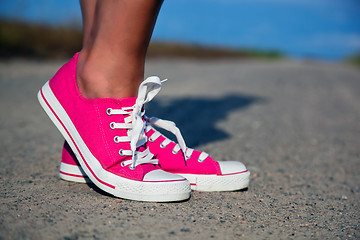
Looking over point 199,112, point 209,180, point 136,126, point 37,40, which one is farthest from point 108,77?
point 37,40

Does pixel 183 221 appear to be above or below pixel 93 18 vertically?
below

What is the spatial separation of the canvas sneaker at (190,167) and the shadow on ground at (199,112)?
35.1 inches

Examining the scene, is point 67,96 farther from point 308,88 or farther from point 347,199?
point 308,88

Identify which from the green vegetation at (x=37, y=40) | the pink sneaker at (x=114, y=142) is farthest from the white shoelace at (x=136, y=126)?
the green vegetation at (x=37, y=40)

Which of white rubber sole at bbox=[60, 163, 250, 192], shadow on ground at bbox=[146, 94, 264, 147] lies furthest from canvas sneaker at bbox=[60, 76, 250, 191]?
shadow on ground at bbox=[146, 94, 264, 147]

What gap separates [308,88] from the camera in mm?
6293

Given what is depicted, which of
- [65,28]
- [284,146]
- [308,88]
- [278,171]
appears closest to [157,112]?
[284,146]

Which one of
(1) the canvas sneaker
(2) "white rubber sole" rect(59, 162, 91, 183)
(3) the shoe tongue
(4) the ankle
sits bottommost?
(2) "white rubber sole" rect(59, 162, 91, 183)

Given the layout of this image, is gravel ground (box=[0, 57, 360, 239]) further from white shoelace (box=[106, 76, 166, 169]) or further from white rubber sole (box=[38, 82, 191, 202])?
white shoelace (box=[106, 76, 166, 169])

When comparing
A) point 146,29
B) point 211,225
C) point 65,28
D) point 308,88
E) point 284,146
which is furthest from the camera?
point 65,28

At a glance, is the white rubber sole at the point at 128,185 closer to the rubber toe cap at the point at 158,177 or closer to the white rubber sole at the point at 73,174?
the rubber toe cap at the point at 158,177

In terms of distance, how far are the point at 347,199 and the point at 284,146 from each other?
3.49ft

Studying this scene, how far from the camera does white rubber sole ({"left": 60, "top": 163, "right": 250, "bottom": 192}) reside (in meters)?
1.47

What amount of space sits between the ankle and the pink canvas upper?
30mm
